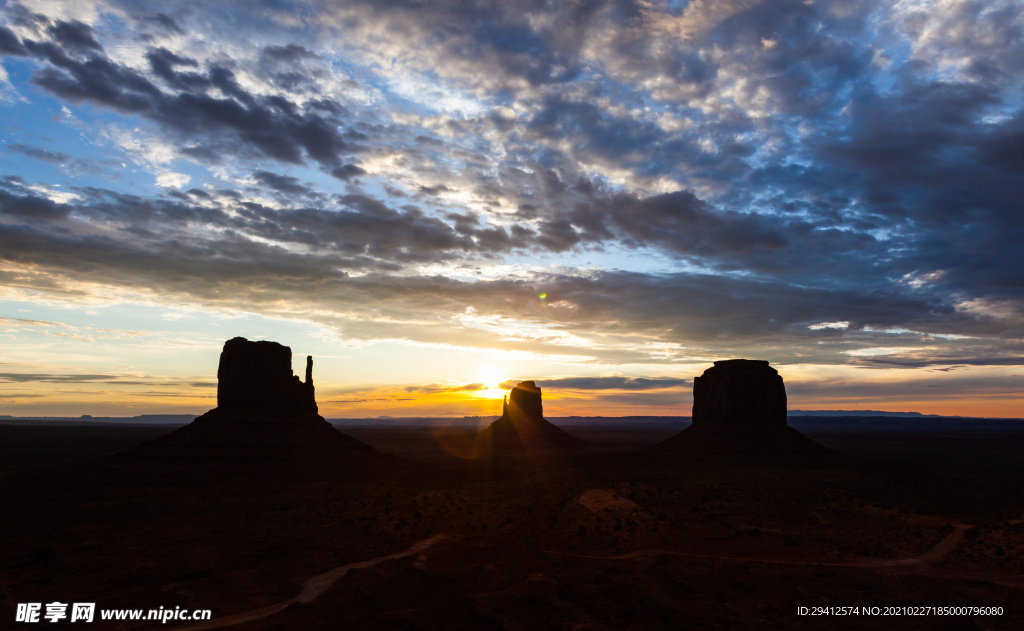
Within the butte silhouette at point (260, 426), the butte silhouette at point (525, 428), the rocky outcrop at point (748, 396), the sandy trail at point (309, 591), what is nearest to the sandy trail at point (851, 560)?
the sandy trail at point (309, 591)

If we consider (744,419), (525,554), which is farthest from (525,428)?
(525,554)

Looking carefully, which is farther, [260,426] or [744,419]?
[744,419]

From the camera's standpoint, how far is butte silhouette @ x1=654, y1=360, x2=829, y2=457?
Result: 81250 millimetres

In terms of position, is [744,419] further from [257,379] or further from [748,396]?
[257,379]

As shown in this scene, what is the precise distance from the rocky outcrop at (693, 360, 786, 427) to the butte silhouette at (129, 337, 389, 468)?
56.7 meters

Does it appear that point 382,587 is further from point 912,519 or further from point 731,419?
point 731,419

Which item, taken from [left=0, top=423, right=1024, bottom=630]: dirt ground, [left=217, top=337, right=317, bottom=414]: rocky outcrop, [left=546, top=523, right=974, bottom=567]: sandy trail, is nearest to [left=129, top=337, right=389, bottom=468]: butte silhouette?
[left=217, top=337, right=317, bottom=414]: rocky outcrop

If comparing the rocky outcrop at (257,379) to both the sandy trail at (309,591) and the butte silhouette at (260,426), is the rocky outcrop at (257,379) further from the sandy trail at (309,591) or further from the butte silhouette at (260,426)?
the sandy trail at (309,591)

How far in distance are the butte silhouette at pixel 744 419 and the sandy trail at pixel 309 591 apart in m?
64.6

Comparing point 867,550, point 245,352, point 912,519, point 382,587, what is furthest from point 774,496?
point 245,352

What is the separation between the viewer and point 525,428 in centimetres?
13725

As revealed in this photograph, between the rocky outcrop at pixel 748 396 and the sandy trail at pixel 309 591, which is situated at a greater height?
the rocky outcrop at pixel 748 396

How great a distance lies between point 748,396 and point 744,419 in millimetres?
3875

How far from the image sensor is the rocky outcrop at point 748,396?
286 ft
